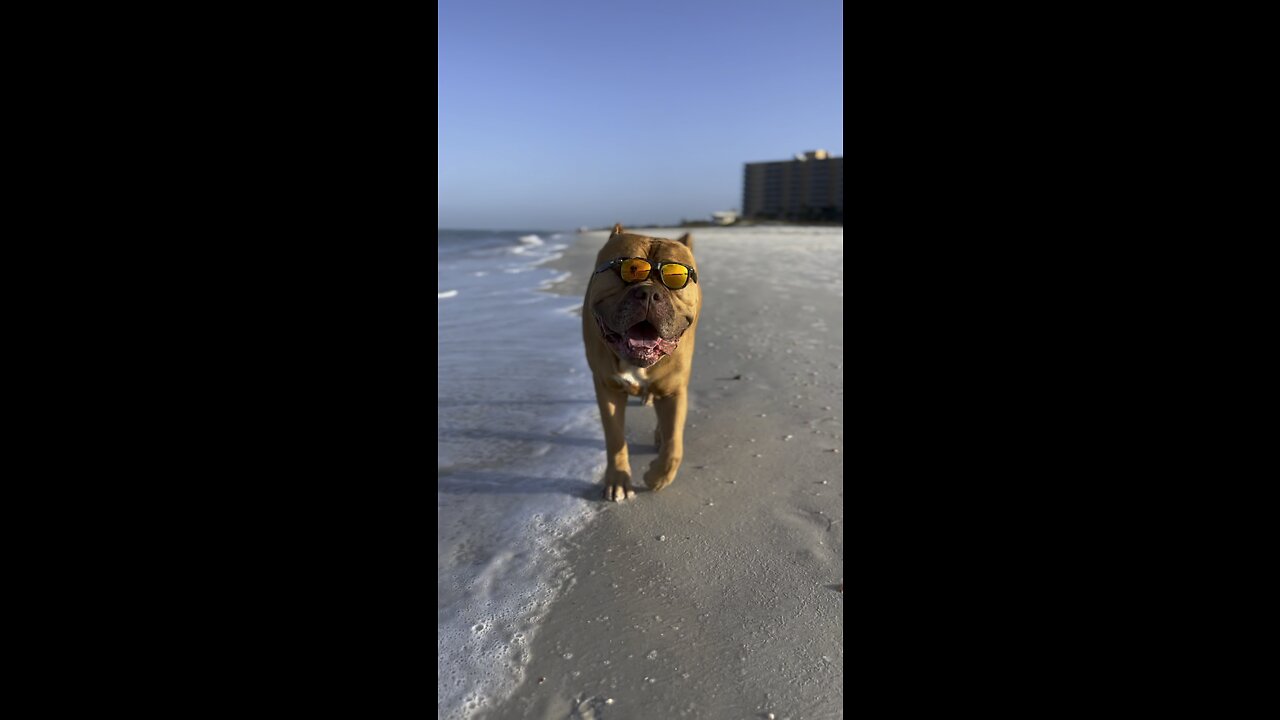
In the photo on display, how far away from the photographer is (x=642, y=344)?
88.4 inches

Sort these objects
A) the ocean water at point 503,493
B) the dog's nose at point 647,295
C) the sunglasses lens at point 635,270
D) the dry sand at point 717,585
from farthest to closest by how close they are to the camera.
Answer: the sunglasses lens at point 635,270 < the dog's nose at point 647,295 < the ocean water at point 503,493 < the dry sand at point 717,585

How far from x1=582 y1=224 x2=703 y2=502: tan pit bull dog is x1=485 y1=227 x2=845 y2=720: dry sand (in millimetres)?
235

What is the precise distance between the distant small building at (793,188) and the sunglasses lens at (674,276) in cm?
5585

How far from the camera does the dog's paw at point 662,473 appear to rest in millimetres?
2680

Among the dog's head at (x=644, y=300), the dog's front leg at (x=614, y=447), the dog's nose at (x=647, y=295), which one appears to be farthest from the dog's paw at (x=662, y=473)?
the dog's nose at (x=647, y=295)

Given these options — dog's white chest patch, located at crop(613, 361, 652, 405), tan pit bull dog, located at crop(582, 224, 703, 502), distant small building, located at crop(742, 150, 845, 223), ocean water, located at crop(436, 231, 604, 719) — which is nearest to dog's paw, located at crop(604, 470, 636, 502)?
tan pit bull dog, located at crop(582, 224, 703, 502)

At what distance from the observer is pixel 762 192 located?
69562 mm

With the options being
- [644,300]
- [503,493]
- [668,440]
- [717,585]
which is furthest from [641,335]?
[503,493]

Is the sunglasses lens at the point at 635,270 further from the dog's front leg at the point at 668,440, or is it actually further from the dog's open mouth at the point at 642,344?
the dog's front leg at the point at 668,440

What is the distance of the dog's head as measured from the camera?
7.25 ft

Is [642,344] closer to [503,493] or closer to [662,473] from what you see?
[662,473]

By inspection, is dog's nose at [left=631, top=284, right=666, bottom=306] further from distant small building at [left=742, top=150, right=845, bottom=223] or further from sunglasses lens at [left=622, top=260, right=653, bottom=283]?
distant small building at [left=742, top=150, right=845, bottom=223]

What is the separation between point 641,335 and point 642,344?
45 mm

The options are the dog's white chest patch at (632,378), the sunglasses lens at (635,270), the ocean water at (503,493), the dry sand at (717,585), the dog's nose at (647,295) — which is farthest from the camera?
the dog's white chest patch at (632,378)
